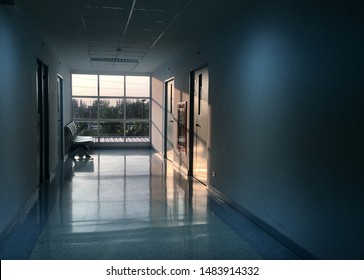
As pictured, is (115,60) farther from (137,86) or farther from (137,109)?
(137,109)

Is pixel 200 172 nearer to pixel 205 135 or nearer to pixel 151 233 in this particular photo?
pixel 205 135

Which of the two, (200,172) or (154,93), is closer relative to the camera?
(200,172)

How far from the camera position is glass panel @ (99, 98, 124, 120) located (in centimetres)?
1291

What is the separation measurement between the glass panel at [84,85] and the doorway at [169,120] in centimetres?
350

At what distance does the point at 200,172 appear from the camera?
696cm

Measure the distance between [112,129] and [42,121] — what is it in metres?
6.54

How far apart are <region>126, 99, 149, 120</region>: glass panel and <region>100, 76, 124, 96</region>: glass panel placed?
1.57ft

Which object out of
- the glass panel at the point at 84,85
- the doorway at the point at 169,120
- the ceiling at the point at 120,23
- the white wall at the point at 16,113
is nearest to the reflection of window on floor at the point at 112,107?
the glass panel at the point at 84,85

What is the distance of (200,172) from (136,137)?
6573 mm

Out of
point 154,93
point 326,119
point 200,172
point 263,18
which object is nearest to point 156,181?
point 200,172

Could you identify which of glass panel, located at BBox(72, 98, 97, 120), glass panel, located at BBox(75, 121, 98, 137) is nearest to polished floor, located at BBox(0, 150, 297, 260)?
glass panel, located at BBox(75, 121, 98, 137)

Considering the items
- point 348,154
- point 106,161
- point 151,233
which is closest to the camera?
point 348,154

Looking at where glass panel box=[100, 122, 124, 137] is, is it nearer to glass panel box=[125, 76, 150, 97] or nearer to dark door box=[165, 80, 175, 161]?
glass panel box=[125, 76, 150, 97]

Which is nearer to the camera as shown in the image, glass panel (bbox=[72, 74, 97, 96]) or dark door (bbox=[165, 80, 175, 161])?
dark door (bbox=[165, 80, 175, 161])
